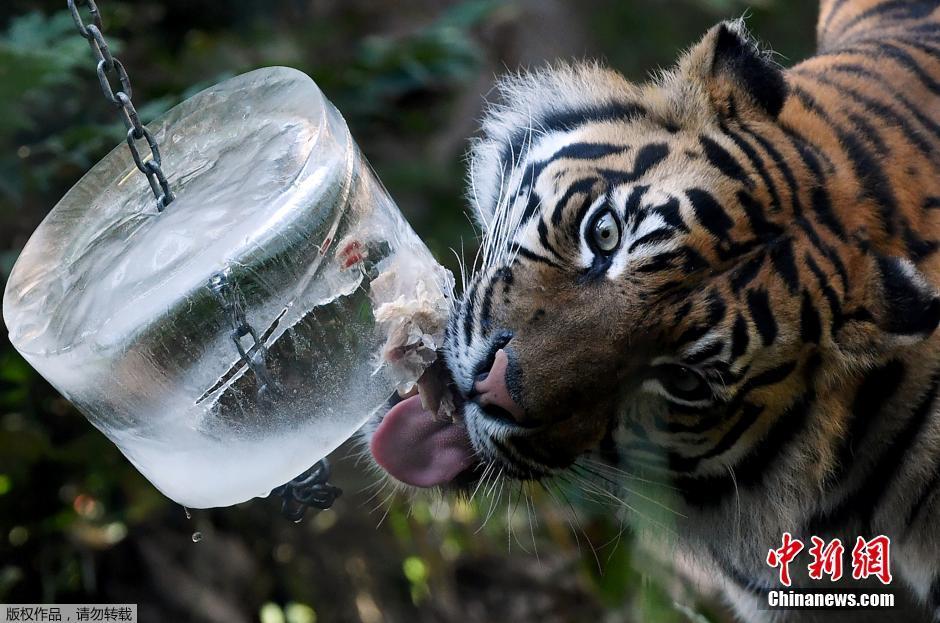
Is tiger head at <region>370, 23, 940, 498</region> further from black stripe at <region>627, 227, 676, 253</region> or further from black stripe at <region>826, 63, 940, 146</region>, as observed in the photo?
black stripe at <region>826, 63, 940, 146</region>

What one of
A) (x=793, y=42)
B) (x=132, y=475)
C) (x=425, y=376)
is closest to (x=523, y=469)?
(x=425, y=376)

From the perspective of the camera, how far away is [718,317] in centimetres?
187

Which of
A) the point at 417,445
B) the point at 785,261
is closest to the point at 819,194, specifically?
the point at 785,261

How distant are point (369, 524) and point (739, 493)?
7.07ft

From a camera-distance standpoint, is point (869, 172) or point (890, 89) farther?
point (890, 89)

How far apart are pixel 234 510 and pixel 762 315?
2501mm

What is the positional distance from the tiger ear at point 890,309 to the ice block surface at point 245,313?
83 centimetres

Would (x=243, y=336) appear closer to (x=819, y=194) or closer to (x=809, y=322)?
(x=809, y=322)

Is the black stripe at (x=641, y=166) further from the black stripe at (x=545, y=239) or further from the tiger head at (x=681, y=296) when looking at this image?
the black stripe at (x=545, y=239)

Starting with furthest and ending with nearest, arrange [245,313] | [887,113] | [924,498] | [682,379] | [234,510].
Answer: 1. [234,510]
2. [887,113]
3. [924,498]
4. [682,379]
5. [245,313]

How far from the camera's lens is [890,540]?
2254mm

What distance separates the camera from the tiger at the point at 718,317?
1881 mm

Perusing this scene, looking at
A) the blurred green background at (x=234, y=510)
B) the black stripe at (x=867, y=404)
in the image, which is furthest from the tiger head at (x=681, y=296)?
the blurred green background at (x=234, y=510)

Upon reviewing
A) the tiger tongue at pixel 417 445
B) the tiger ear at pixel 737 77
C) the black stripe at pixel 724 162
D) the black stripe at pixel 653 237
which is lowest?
the tiger tongue at pixel 417 445
